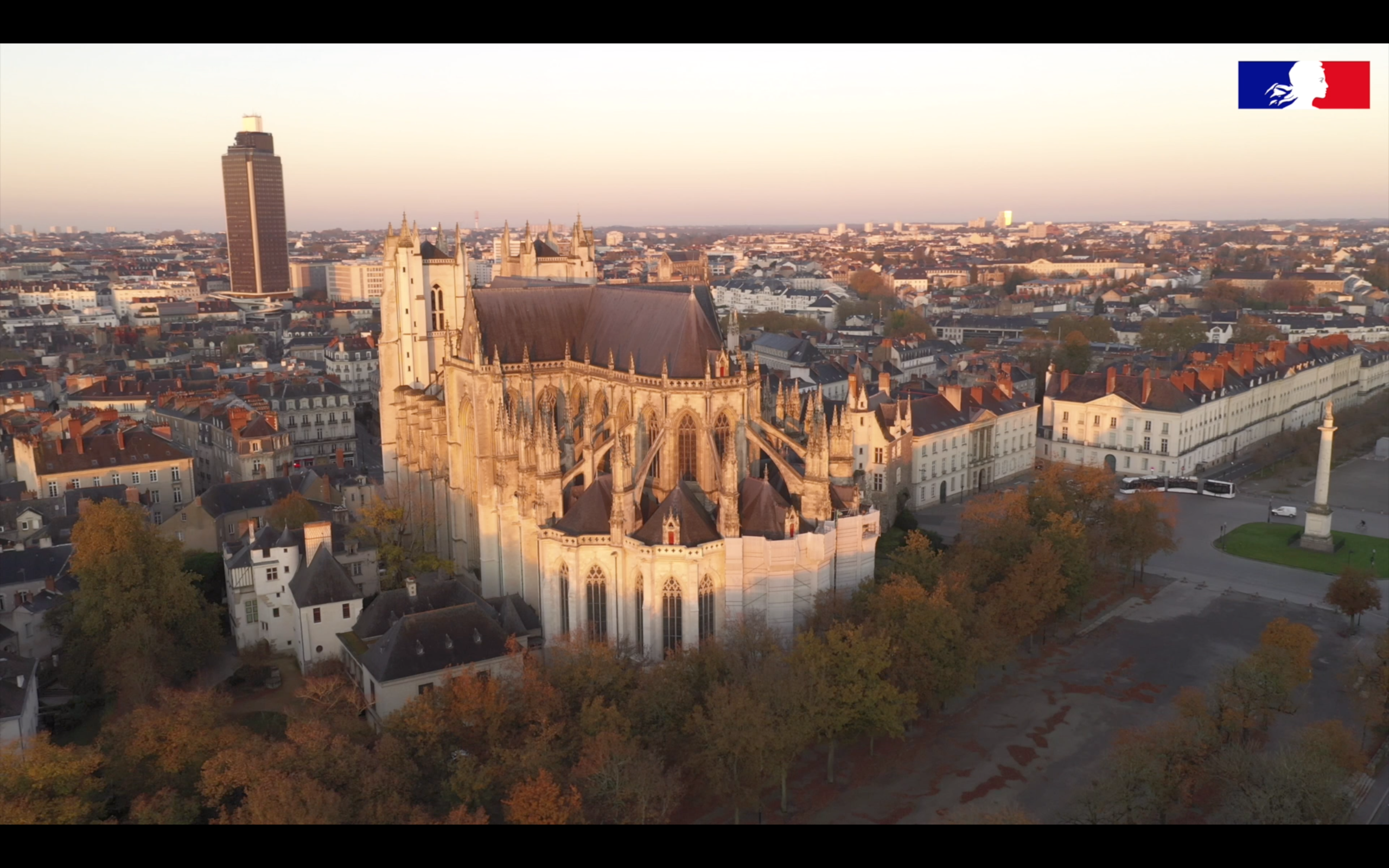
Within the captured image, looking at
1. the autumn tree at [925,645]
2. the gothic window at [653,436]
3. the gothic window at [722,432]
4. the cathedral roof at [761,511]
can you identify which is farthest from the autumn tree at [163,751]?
the autumn tree at [925,645]

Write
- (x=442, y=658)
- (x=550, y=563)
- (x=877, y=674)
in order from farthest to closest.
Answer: (x=550, y=563), (x=442, y=658), (x=877, y=674)

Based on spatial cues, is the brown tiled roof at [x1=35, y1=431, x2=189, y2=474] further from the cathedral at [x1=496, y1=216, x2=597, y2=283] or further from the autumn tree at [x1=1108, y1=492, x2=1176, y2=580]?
the autumn tree at [x1=1108, y1=492, x2=1176, y2=580]

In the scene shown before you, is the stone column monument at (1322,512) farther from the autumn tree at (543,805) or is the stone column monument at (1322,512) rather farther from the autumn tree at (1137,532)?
the autumn tree at (543,805)

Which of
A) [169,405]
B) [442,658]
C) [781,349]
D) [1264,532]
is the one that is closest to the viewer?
[442,658]

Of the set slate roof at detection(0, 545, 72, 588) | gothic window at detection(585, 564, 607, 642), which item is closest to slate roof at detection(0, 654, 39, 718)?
slate roof at detection(0, 545, 72, 588)

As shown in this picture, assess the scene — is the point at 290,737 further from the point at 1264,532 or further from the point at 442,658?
the point at 1264,532

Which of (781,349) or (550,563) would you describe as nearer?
(550,563)

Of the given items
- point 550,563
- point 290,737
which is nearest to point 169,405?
point 550,563
